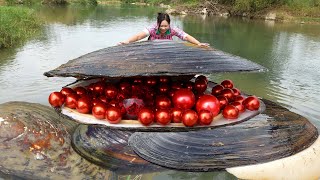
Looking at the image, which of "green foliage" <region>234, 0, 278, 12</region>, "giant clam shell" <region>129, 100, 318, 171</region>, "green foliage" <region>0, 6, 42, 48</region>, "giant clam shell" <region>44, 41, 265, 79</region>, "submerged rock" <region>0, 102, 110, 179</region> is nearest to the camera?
"giant clam shell" <region>44, 41, 265, 79</region>

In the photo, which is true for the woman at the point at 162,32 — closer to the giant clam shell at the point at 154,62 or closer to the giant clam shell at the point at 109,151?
the giant clam shell at the point at 154,62

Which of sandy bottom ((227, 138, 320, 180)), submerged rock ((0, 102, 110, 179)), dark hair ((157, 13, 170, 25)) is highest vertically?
dark hair ((157, 13, 170, 25))

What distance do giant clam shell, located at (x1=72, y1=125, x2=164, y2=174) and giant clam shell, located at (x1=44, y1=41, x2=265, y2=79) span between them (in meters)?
1.11

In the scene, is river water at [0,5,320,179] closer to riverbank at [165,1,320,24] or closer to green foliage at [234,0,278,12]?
riverbank at [165,1,320,24]

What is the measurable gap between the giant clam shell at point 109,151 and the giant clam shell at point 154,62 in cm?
111

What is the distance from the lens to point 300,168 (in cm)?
306

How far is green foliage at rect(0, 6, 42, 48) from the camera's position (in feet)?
42.8

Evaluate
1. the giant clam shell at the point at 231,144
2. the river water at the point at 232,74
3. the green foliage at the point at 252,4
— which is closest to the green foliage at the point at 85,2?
the green foliage at the point at 252,4

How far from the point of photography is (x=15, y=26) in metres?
15.0

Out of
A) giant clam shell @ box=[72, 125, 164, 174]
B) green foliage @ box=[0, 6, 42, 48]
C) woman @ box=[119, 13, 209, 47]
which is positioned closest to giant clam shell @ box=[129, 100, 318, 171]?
giant clam shell @ box=[72, 125, 164, 174]

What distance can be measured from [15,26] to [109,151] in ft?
41.8

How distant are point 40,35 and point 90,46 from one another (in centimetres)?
370

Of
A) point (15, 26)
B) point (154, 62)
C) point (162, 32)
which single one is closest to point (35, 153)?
point (162, 32)

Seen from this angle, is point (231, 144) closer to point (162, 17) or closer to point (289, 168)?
point (289, 168)
